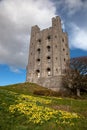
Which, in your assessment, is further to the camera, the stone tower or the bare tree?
the stone tower

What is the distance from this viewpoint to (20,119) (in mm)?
12242

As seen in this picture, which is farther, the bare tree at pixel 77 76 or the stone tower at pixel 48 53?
the stone tower at pixel 48 53

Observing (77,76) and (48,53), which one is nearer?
(77,76)

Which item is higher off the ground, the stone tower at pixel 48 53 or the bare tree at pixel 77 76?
the stone tower at pixel 48 53

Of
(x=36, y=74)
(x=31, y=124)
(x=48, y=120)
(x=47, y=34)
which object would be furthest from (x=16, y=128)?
(x=47, y=34)

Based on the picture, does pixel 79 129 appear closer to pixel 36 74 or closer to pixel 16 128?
pixel 16 128

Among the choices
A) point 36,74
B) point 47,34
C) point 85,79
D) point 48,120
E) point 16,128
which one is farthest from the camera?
point 47,34

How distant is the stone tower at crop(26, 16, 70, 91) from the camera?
6875 cm

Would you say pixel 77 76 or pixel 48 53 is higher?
pixel 48 53

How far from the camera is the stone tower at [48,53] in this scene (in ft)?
226

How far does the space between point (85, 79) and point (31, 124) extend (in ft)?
132

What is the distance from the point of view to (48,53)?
7250 cm

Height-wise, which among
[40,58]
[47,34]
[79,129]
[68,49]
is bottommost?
[79,129]

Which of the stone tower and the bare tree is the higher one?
the stone tower
